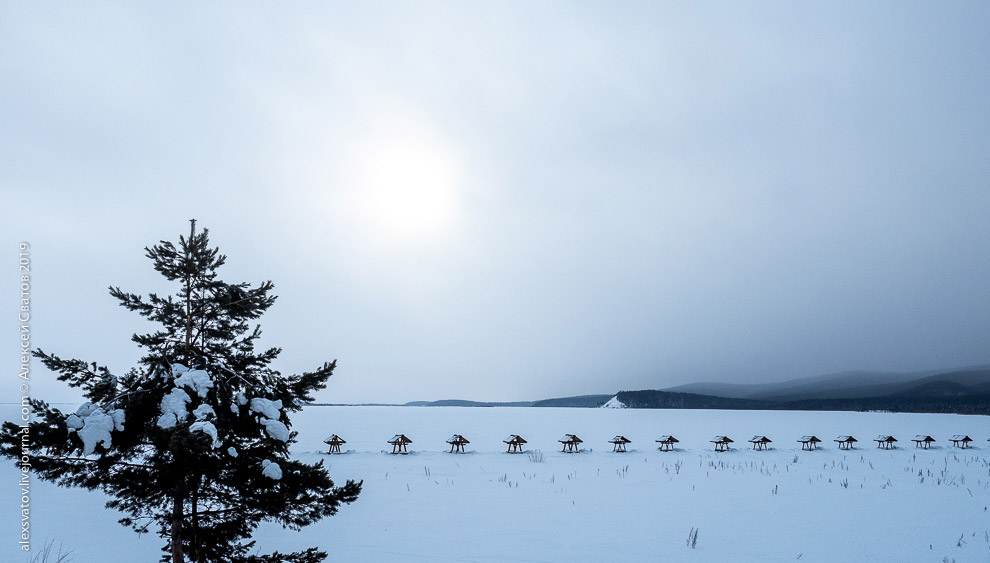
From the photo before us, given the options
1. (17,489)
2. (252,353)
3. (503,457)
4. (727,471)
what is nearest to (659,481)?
(727,471)

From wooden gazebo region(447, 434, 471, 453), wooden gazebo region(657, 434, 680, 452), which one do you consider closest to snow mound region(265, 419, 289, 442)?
wooden gazebo region(447, 434, 471, 453)

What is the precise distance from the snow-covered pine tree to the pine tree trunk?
0.03 ft

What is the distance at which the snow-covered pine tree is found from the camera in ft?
14.4

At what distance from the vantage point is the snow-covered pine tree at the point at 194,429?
4398 mm

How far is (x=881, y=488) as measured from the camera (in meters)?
17.5

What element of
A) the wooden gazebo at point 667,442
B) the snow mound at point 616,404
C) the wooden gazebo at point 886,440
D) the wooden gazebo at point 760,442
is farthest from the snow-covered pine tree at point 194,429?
the snow mound at point 616,404

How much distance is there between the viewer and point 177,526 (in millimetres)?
5062

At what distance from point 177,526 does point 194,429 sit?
63.3 inches

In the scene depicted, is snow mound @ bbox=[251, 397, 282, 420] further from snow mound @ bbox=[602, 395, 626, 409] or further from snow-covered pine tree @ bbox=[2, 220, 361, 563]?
snow mound @ bbox=[602, 395, 626, 409]

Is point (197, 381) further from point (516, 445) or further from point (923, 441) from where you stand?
point (923, 441)

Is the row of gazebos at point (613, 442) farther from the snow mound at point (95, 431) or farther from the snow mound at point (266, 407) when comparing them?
the snow mound at point (95, 431)

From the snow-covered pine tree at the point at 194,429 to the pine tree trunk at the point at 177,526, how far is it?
10 millimetres

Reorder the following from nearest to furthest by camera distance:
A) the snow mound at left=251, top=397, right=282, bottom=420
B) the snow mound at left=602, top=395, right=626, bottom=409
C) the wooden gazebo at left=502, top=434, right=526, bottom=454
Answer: the snow mound at left=251, top=397, right=282, bottom=420 < the wooden gazebo at left=502, top=434, right=526, bottom=454 < the snow mound at left=602, top=395, right=626, bottom=409

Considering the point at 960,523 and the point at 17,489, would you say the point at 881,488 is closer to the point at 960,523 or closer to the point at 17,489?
the point at 960,523
